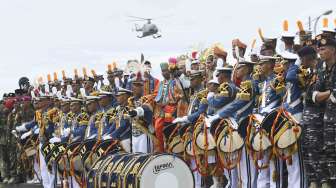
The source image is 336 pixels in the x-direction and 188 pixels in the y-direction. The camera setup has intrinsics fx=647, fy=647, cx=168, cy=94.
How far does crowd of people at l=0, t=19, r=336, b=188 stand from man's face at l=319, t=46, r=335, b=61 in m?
0.01

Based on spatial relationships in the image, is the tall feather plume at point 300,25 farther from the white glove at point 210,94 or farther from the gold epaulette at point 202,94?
the gold epaulette at point 202,94

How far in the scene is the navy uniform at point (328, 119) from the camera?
7.28m

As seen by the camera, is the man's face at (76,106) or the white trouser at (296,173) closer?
the white trouser at (296,173)

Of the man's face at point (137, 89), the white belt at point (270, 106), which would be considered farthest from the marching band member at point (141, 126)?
the white belt at point (270, 106)

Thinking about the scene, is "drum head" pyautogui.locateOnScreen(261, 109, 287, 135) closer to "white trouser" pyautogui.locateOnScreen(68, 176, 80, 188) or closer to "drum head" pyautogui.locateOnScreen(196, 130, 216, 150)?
"drum head" pyautogui.locateOnScreen(196, 130, 216, 150)

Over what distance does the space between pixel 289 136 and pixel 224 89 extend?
1607mm

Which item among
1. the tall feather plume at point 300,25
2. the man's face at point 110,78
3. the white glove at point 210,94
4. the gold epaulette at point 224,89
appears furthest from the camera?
the man's face at point 110,78

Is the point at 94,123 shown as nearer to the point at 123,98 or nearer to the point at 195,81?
the point at 123,98

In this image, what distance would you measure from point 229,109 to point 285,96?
1074mm

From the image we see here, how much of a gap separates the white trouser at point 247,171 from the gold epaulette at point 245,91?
703mm

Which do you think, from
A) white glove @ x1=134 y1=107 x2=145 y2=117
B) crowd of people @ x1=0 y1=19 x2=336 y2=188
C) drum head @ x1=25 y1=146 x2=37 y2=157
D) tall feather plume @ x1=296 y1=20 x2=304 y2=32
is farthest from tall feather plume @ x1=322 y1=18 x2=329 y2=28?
drum head @ x1=25 y1=146 x2=37 y2=157

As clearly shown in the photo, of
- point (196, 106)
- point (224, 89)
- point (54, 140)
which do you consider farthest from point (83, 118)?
point (224, 89)

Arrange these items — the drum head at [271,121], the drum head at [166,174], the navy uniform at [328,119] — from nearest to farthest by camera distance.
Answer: the navy uniform at [328,119]
the drum head at [271,121]
the drum head at [166,174]

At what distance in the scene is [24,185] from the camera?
14719 millimetres
